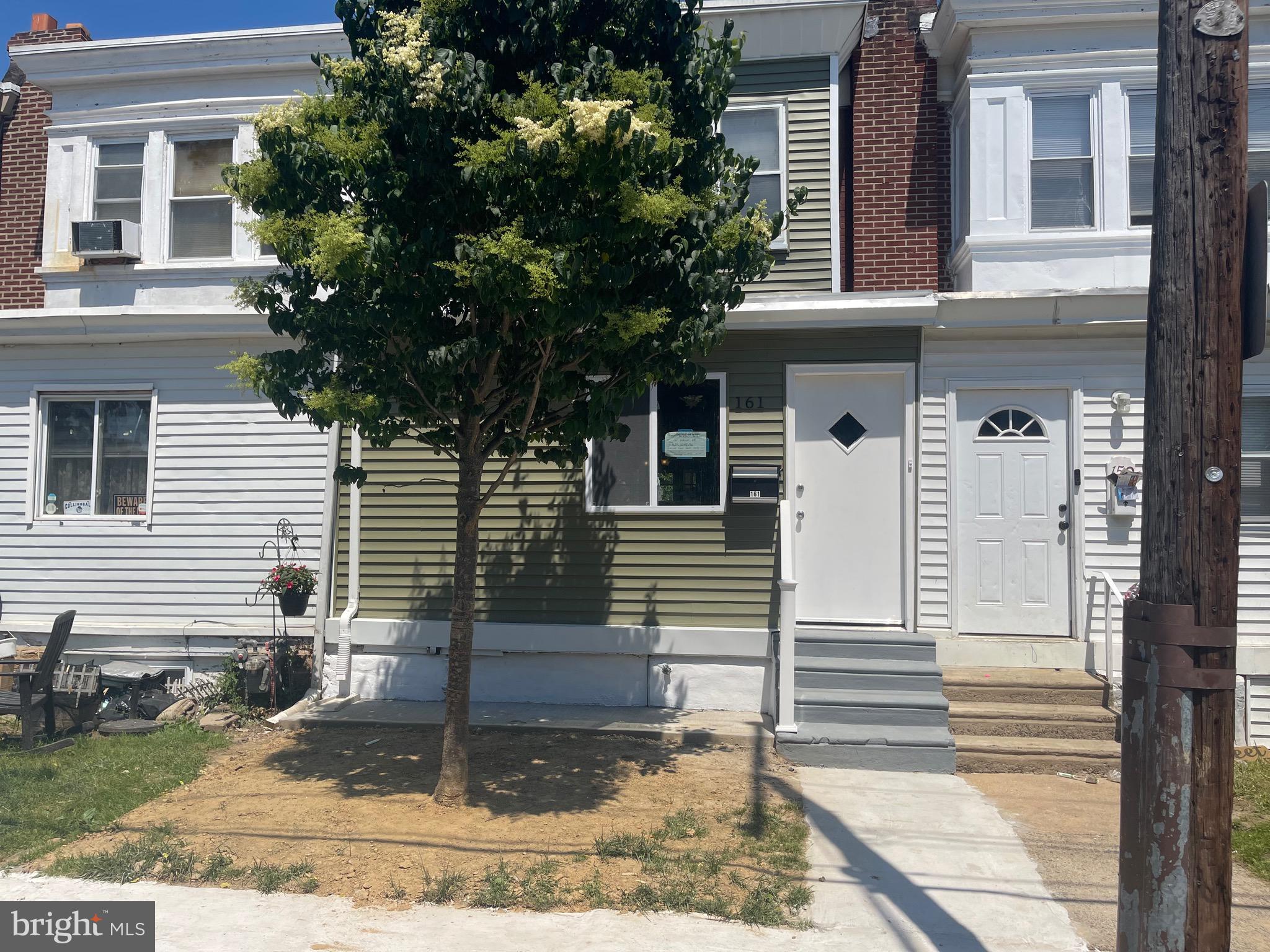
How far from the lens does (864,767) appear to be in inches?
293

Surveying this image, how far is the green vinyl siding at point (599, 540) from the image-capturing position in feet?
28.7

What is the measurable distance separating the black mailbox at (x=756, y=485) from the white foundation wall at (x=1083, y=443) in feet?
4.28

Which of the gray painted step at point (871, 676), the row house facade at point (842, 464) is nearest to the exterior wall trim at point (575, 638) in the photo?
the row house facade at point (842, 464)

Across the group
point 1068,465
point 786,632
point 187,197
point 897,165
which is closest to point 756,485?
point 786,632

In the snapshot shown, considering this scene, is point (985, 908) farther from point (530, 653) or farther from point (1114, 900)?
point (530, 653)

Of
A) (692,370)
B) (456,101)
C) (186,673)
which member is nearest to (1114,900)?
(692,370)

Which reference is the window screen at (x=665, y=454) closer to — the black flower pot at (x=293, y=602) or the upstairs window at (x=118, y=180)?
the black flower pot at (x=293, y=602)

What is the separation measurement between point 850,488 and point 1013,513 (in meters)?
1.42

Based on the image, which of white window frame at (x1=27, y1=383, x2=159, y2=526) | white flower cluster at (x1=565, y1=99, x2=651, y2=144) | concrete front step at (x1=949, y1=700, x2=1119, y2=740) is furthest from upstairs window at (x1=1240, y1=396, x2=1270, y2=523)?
white window frame at (x1=27, y1=383, x2=159, y2=526)

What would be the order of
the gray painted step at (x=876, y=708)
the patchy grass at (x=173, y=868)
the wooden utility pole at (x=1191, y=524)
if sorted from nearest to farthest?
the wooden utility pole at (x=1191, y=524) < the patchy grass at (x=173, y=868) < the gray painted step at (x=876, y=708)

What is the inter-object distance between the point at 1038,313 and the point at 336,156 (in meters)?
5.94

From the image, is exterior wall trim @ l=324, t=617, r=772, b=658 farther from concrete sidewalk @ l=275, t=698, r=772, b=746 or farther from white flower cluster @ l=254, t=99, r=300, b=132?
white flower cluster @ l=254, t=99, r=300, b=132

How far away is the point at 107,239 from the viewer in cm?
1023

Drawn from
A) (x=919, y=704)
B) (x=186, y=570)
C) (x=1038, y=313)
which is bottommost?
(x=919, y=704)
